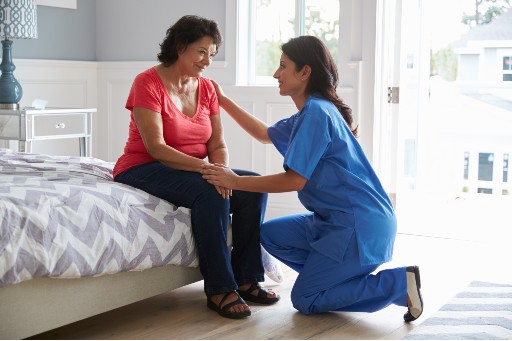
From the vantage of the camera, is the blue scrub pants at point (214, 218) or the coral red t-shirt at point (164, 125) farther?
the coral red t-shirt at point (164, 125)

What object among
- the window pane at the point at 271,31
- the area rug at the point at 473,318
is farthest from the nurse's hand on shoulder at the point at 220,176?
the window pane at the point at 271,31

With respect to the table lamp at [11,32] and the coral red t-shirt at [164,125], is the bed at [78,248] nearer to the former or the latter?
the coral red t-shirt at [164,125]

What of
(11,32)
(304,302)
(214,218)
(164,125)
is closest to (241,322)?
(304,302)

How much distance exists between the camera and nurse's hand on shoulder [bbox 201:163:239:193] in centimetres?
280

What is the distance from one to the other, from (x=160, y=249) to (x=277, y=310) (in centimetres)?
54

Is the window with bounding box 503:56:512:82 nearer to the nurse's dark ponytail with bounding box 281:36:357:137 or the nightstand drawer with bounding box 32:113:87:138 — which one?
the nightstand drawer with bounding box 32:113:87:138

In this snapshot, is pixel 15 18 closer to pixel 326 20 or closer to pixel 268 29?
pixel 268 29

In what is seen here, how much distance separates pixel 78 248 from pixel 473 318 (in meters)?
1.41

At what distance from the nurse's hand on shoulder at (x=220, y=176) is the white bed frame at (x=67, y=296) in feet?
1.04

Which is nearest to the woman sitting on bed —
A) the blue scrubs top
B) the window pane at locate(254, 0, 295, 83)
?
the blue scrubs top

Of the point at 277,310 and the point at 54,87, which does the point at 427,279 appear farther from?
the point at 54,87

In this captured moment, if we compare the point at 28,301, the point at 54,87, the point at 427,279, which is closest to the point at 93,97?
the point at 54,87

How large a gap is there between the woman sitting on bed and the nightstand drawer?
5.04ft

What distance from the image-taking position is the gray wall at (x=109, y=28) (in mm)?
5098
